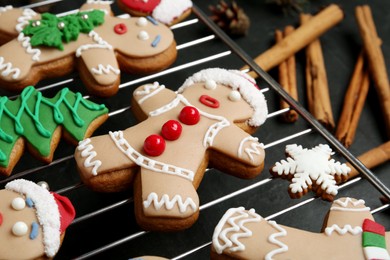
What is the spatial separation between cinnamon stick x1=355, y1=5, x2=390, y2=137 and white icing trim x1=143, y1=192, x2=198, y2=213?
0.80m

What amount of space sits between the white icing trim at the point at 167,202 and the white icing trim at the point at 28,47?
0.48 metres

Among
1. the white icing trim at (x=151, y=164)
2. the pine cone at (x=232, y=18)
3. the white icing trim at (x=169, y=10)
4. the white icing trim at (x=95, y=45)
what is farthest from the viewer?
the pine cone at (x=232, y=18)

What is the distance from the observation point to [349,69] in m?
1.83

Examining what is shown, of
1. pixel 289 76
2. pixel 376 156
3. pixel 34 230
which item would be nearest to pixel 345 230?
pixel 376 156

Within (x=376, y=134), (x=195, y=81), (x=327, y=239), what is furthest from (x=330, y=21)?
(x=327, y=239)

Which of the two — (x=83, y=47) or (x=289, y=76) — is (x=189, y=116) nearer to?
(x=83, y=47)

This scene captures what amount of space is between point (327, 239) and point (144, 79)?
662mm

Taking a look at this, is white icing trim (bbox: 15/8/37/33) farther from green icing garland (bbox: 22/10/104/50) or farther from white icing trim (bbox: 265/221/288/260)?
white icing trim (bbox: 265/221/288/260)

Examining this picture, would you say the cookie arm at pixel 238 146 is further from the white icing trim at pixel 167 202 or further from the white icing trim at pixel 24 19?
the white icing trim at pixel 24 19

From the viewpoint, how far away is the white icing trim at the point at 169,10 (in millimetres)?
1515

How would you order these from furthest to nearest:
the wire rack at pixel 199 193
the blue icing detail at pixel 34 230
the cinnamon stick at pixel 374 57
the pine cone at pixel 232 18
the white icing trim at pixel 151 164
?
the pine cone at pixel 232 18 < the cinnamon stick at pixel 374 57 < the wire rack at pixel 199 193 < the white icing trim at pixel 151 164 < the blue icing detail at pixel 34 230

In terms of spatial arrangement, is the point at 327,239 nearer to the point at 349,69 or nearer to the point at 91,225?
the point at 91,225

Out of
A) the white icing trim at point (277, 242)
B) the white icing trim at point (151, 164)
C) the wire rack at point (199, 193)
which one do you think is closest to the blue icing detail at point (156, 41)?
the wire rack at point (199, 193)

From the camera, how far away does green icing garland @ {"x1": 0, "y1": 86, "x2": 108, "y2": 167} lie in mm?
1212
